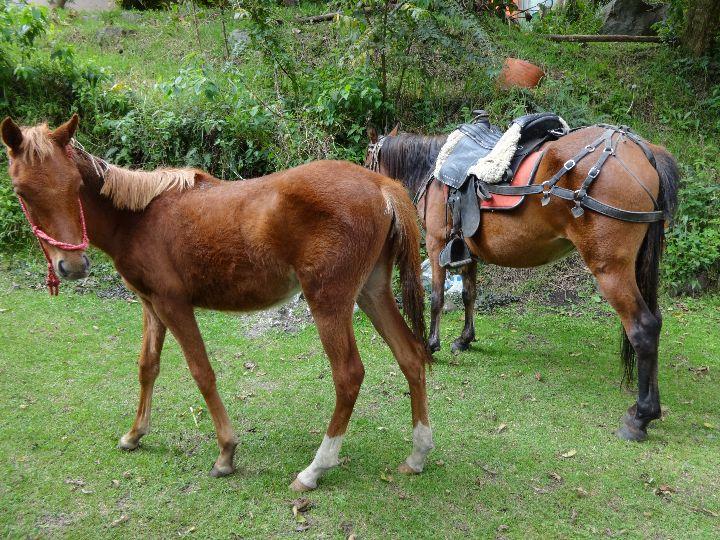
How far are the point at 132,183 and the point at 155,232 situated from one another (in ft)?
0.98

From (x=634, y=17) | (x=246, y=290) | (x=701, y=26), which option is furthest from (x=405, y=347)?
(x=634, y=17)

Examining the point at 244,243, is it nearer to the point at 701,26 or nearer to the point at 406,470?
the point at 406,470

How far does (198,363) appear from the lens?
303cm

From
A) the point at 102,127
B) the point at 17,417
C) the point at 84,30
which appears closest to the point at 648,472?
the point at 17,417

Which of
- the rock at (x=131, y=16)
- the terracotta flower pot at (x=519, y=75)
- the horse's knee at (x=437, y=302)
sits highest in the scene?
the rock at (x=131, y=16)

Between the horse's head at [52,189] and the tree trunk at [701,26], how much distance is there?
28.8 feet

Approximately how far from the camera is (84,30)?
32.8 ft

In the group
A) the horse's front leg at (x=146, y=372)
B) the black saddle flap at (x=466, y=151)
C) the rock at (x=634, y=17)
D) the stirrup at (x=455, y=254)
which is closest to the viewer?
the horse's front leg at (x=146, y=372)

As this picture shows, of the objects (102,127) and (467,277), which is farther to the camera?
(102,127)

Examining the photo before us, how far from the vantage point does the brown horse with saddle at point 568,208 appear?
11.5 ft

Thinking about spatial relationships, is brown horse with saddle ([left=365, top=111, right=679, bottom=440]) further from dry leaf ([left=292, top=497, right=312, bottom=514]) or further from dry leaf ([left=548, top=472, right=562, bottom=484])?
dry leaf ([left=292, top=497, right=312, bottom=514])

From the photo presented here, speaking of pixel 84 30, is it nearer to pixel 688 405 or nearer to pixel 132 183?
pixel 132 183

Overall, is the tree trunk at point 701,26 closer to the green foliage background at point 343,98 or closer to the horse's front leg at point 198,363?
the green foliage background at point 343,98

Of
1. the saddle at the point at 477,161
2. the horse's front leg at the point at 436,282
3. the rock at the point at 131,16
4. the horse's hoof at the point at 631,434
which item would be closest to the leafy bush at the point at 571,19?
the saddle at the point at 477,161
